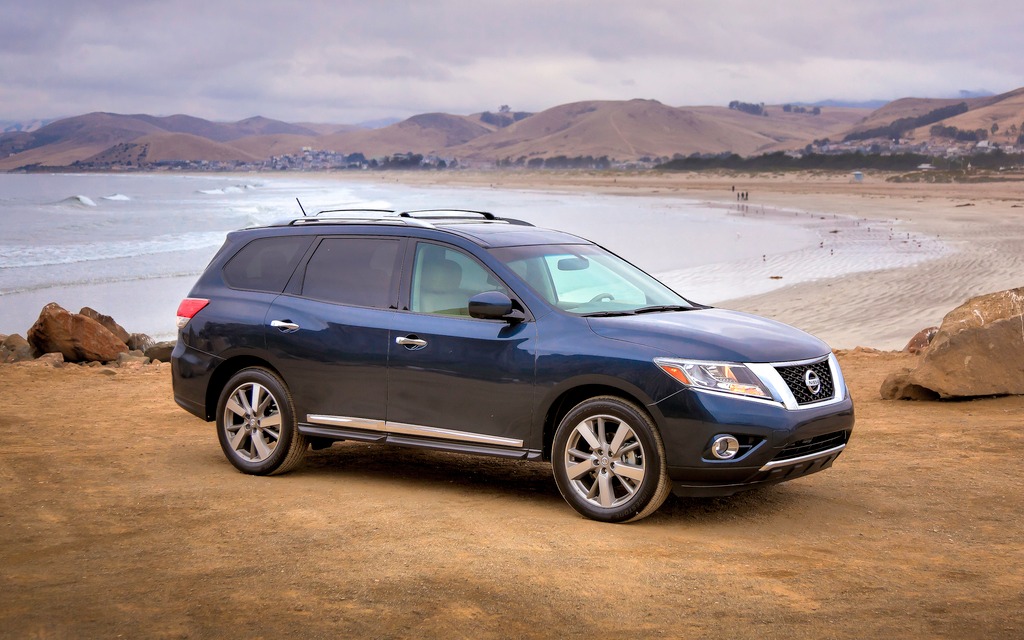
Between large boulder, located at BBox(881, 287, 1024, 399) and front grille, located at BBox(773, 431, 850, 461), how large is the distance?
446cm

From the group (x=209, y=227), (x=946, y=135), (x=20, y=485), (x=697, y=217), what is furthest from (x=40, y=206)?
(x=946, y=135)

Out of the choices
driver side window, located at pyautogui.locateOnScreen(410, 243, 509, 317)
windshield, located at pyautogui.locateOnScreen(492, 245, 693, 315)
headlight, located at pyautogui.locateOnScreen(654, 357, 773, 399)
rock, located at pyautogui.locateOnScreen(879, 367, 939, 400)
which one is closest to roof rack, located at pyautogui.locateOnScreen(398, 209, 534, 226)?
driver side window, located at pyautogui.locateOnScreen(410, 243, 509, 317)

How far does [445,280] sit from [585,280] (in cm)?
95

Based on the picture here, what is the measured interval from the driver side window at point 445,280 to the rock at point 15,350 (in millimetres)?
9788

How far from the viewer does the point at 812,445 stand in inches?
253

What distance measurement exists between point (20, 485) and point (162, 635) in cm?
364

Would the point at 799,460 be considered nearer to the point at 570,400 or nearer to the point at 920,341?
the point at 570,400

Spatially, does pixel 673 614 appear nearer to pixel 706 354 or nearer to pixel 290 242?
pixel 706 354

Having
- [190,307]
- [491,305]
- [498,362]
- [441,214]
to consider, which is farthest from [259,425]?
[491,305]

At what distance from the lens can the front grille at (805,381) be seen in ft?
20.9

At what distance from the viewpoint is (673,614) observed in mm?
4844

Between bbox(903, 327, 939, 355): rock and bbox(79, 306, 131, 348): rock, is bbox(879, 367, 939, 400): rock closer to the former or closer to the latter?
bbox(903, 327, 939, 355): rock

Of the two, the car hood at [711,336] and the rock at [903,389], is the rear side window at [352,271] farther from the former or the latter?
the rock at [903,389]

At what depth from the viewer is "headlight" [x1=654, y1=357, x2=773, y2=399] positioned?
6.19 metres
